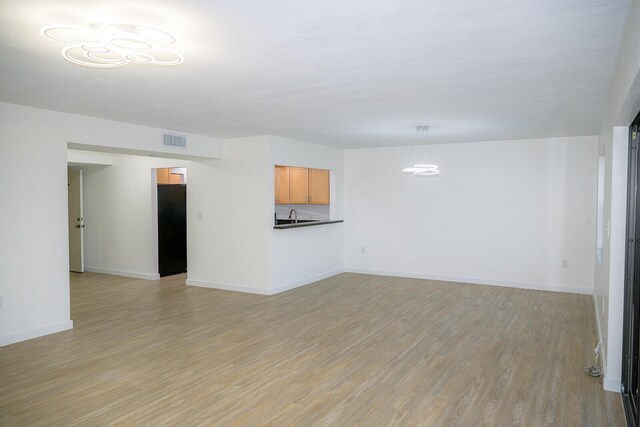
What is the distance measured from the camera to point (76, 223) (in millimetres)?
8477

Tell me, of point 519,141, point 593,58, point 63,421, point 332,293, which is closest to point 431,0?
point 593,58

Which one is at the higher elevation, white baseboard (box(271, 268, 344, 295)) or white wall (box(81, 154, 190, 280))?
white wall (box(81, 154, 190, 280))

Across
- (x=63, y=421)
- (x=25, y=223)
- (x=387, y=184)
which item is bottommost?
(x=63, y=421)

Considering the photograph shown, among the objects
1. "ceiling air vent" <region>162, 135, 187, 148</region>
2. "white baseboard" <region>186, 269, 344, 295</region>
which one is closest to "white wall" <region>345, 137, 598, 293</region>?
"white baseboard" <region>186, 269, 344, 295</region>

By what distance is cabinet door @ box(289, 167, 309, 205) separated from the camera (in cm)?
850

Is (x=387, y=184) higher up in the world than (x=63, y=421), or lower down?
higher up

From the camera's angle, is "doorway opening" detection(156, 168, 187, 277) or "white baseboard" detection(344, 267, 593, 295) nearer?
"white baseboard" detection(344, 267, 593, 295)

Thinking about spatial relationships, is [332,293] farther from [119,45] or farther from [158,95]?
[119,45]

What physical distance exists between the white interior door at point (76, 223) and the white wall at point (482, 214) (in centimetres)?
514

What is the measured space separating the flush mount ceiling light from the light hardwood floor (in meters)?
2.23

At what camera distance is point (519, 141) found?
6.78 meters

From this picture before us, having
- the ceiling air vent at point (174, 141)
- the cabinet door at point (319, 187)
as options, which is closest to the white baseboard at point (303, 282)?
the cabinet door at point (319, 187)

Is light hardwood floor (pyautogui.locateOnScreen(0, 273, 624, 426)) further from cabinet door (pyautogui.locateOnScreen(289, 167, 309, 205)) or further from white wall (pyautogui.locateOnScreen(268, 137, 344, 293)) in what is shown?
cabinet door (pyautogui.locateOnScreen(289, 167, 309, 205))

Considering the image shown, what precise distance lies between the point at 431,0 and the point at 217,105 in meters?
2.76
